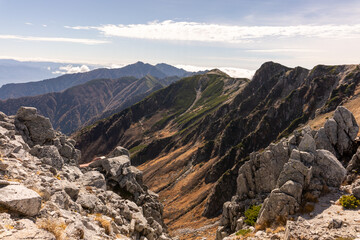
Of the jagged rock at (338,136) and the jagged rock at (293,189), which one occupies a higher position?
the jagged rock at (338,136)

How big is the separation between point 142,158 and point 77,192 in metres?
180

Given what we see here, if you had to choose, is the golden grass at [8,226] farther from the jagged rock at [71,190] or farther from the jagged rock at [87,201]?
the jagged rock at [87,201]

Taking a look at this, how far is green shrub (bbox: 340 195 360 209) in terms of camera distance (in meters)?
21.4

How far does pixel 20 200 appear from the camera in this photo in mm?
12992

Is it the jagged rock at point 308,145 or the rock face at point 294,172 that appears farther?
the jagged rock at point 308,145

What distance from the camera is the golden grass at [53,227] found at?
504 inches

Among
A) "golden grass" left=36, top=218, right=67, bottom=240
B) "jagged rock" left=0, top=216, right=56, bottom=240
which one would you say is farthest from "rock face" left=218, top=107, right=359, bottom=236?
"jagged rock" left=0, top=216, right=56, bottom=240

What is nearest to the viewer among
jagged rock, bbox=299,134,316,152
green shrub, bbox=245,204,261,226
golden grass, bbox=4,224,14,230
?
golden grass, bbox=4,224,14,230

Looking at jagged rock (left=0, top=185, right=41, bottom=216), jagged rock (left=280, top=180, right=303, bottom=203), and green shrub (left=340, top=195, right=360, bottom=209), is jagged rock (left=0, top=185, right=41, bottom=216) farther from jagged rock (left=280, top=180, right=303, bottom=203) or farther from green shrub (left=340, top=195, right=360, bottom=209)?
green shrub (left=340, top=195, right=360, bottom=209)

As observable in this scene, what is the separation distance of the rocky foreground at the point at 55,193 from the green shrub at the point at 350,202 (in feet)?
68.4

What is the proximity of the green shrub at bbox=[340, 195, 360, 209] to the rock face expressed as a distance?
4.09 feet

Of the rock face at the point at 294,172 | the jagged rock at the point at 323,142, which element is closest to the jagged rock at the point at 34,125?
the rock face at the point at 294,172

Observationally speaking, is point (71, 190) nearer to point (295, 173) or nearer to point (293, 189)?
point (293, 189)

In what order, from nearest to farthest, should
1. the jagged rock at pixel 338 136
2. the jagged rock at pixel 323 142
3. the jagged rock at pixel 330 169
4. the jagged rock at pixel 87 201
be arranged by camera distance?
the jagged rock at pixel 87 201 → the jagged rock at pixel 330 169 → the jagged rock at pixel 338 136 → the jagged rock at pixel 323 142
